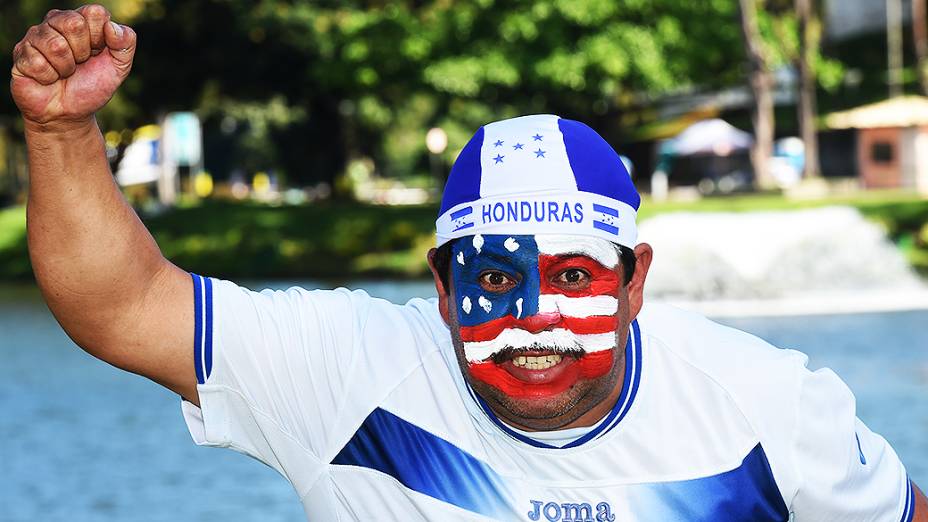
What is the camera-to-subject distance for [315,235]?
119ft

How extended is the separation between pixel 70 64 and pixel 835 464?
1.72 m

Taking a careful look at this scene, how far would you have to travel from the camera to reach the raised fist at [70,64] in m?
3.11

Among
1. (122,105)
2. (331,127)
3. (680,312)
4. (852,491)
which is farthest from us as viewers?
(331,127)

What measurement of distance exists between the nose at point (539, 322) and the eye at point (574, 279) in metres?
0.08

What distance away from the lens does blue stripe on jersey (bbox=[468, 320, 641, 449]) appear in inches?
141

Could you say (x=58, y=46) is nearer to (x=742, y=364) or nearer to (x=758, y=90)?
(x=742, y=364)

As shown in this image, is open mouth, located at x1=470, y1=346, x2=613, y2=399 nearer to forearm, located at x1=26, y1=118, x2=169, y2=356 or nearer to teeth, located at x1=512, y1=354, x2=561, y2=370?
teeth, located at x1=512, y1=354, x2=561, y2=370

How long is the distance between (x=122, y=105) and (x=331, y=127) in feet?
23.5

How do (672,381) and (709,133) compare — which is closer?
(672,381)

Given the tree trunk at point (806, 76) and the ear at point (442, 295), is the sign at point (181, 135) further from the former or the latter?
the ear at point (442, 295)

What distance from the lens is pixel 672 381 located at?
12.0ft

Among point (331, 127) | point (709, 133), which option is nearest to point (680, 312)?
point (331, 127)

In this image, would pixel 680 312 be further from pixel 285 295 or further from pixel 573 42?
pixel 573 42

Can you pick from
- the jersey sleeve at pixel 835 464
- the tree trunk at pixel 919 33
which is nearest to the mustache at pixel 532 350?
the jersey sleeve at pixel 835 464
